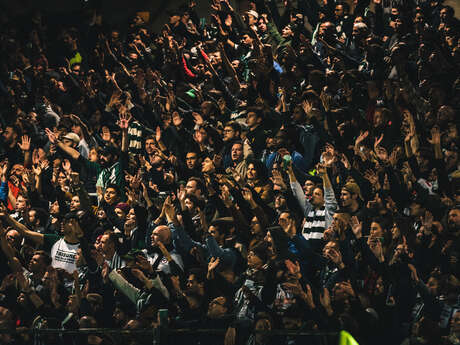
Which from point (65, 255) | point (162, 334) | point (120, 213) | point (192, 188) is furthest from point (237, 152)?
point (162, 334)

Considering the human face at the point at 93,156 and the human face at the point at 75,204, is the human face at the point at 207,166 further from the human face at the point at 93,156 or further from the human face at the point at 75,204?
the human face at the point at 93,156

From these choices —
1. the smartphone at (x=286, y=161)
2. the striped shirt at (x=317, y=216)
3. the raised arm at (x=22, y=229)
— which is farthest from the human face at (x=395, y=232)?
the raised arm at (x=22, y=229)

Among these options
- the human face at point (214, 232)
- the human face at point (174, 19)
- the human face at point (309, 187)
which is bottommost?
the human face at point (214, 232)

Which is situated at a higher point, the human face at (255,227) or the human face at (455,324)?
the human face at (255,227)

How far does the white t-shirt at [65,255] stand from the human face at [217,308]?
5.00ft

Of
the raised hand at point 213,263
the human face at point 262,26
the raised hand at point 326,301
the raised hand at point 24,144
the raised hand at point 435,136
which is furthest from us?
the raised hand at point 24,144

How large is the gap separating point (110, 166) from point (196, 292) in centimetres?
237

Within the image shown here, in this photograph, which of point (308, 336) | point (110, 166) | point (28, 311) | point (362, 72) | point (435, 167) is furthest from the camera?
point (110, 166)

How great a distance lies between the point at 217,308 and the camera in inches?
222

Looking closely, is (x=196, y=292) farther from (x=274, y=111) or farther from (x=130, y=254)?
(x=274, y=111)

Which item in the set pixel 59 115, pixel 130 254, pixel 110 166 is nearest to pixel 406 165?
pixel 130 254

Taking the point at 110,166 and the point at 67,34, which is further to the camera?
the point at 67,34

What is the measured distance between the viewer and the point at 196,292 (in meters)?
5.73

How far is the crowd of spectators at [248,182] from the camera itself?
211 inches
